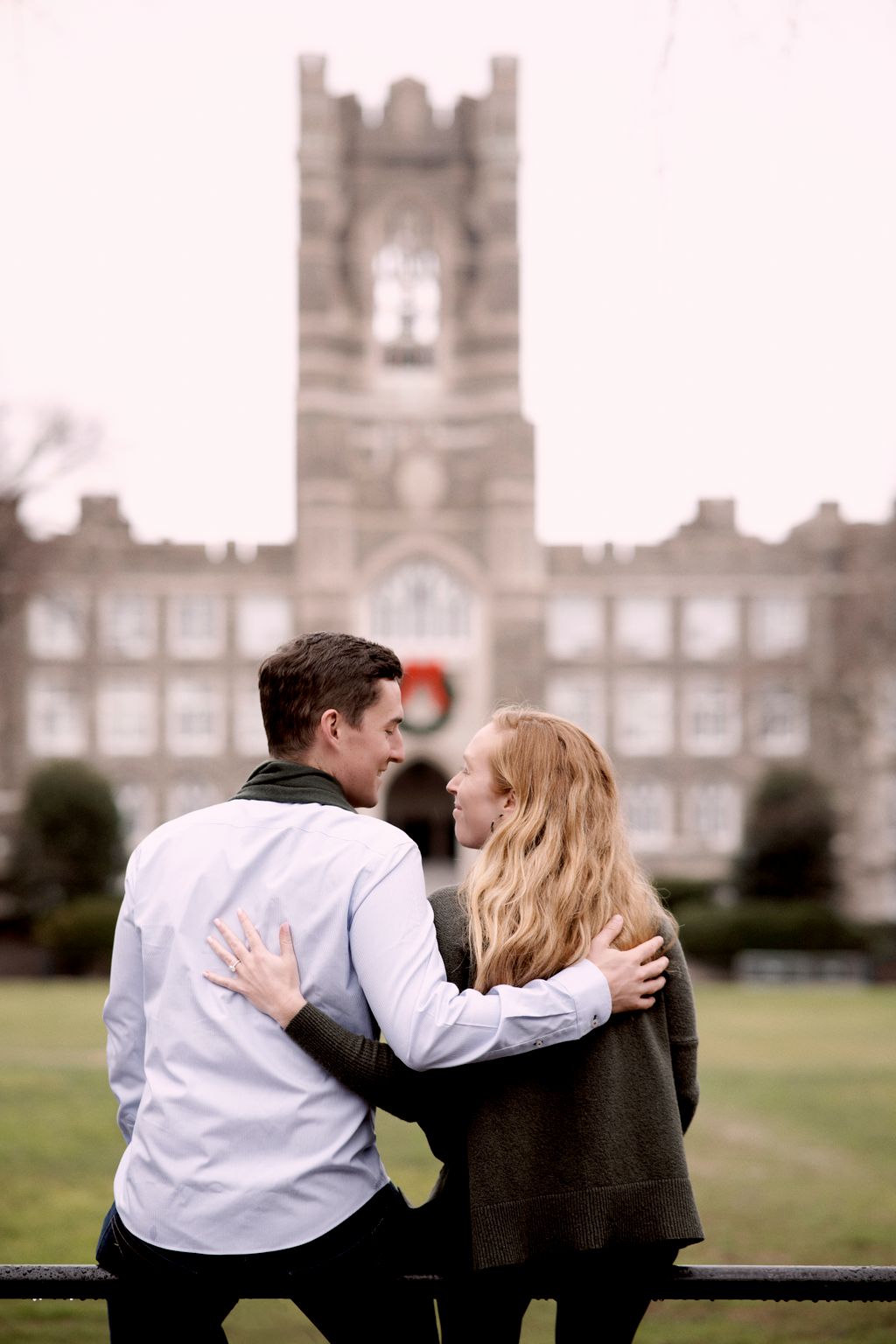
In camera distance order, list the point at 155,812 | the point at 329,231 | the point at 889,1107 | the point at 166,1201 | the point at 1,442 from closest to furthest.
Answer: the point at 166,1201, the point at 889,1107, the point at 1,442, the point at 155,812, the point at 329,231

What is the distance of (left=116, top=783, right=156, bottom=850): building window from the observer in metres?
40.6

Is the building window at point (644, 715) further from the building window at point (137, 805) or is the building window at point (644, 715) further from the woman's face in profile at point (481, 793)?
the woman's face in profile at point (481, 793)

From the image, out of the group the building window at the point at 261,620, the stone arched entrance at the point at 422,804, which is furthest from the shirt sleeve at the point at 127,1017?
the stone arched entrance at the point at 422,804

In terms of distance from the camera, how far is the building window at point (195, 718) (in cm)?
4084

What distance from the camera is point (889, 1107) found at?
38.7ft

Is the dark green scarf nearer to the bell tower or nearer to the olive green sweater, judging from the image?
the olive green sweater

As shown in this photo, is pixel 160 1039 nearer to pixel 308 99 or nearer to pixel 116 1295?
pixel 116 1295

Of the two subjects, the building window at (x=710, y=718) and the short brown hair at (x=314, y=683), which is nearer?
the short brown hair at (x=314, y=683)

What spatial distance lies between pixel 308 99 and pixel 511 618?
16961 millimetres

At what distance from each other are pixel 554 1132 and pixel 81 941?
30070 millimetres

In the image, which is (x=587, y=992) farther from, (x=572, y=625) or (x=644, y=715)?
(x=572, y=625)

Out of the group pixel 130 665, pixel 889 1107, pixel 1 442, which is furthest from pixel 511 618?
pixel 889 1107

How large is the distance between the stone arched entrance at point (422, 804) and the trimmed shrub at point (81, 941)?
39.1 feet

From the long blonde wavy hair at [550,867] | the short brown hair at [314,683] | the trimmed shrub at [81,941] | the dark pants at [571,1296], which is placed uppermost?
the short brown hair at [314,683]
